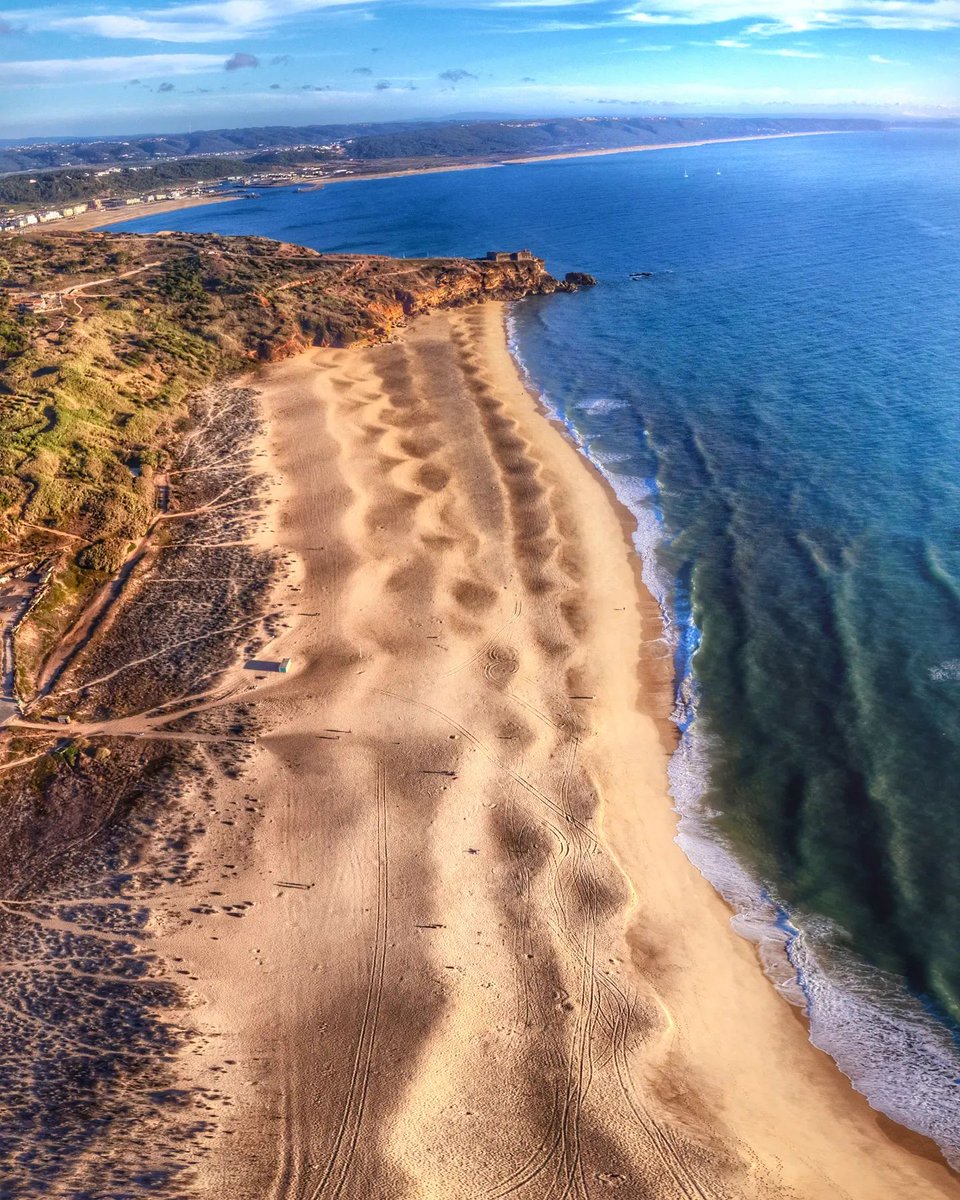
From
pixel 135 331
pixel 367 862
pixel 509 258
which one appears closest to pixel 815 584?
pixel 367 862

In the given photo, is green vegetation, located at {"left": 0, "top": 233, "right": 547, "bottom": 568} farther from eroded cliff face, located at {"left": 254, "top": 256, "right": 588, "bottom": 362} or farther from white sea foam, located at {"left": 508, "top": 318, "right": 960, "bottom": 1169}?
white sea foam, located at {"left": 508, "top": 318, "right": 960, "bottom": 1169}

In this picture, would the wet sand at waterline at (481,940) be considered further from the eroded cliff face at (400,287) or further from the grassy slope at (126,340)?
the eroded cliff face at (400,287)

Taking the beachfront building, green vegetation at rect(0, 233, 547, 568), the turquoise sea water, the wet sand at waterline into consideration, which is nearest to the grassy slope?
green vegetation at rect(0, 233, 547, 568)

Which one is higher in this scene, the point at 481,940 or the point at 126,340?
the point at 126,340

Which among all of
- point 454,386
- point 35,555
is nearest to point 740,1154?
point 35,555

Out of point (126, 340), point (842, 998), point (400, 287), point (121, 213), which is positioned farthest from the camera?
point (121, 213)

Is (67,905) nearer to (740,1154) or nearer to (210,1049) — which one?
(210,1049)

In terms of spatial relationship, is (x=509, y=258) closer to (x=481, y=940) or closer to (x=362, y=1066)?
(x=481, y=940)

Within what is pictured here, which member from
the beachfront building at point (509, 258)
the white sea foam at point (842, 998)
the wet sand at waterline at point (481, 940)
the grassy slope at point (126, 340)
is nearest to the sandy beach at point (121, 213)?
the grassy slope at point (126, 340)
